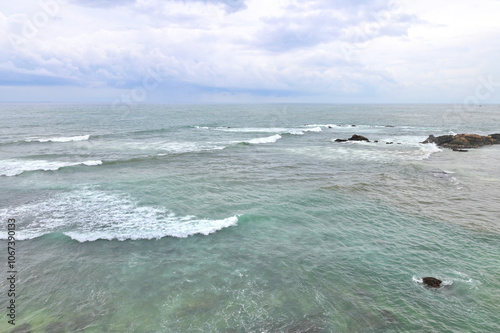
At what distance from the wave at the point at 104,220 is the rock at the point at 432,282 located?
9345 millimetres

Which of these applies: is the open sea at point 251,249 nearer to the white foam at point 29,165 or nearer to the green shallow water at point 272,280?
the green shallow water at point 272,280

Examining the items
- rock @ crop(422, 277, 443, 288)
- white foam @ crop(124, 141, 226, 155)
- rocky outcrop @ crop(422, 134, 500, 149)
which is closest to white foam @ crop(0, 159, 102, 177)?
white foam @ crop(124, 141, 226, 155)

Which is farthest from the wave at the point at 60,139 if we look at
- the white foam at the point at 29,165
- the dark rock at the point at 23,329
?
the dark rock at the point at 23,329

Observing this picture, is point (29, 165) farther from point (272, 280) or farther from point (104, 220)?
point (272, 280)

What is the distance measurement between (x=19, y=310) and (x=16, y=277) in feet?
7.94

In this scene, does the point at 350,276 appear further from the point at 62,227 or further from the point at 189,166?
the point at 189,166

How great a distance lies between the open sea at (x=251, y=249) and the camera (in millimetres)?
9656

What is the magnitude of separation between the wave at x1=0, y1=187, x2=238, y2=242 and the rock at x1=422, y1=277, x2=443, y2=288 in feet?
30.7

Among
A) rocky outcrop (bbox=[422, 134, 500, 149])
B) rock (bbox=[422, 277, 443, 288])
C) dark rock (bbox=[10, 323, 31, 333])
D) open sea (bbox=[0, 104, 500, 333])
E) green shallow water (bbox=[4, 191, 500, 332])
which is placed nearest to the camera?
dark rock (bbox=[10, 323, 31, 333])

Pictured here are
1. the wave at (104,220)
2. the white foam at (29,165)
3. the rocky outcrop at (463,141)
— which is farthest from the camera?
the rocky outcrop at (463,141)

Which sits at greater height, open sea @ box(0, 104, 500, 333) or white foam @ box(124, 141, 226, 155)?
white foam @ box(124, 141, 226, 155)

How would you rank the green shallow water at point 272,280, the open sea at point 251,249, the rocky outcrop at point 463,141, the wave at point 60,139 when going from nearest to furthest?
the green shallow water at point 272,280 < the open sea at point 251,249 < the rocky outcrop at point 463,141 < the wave at point 60,139

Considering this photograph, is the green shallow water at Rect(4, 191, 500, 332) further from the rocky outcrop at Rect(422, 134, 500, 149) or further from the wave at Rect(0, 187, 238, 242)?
the rocky outcrop at Rect(422, 134, 500, 149)

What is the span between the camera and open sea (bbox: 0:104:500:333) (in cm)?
966
